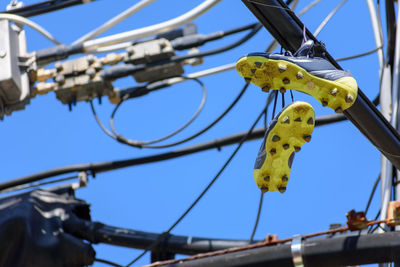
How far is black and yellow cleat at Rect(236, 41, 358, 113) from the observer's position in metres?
6.88

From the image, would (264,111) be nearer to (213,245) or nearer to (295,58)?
(213,245)

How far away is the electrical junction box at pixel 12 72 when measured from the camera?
12.1m

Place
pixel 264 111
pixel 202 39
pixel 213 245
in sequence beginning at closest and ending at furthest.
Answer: pixel 264 111
pixel 213 245
pixel 202 39

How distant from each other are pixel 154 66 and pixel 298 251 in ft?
15.6

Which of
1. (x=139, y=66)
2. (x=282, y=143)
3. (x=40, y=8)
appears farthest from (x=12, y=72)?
(x=282, y=143)

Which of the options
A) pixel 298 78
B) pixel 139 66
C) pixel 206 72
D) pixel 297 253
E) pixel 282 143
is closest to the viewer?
pixel 298 78

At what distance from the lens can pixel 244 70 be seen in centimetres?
692

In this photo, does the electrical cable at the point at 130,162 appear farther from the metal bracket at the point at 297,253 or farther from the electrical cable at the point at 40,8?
the metal bracket at the point at 297,253

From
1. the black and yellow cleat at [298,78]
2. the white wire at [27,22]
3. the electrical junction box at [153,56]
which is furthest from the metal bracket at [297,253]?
the white wire at [27,22]

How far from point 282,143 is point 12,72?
5.75 metres

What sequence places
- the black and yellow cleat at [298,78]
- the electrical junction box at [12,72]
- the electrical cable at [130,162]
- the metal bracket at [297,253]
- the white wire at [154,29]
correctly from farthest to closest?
the electrical cable at [130,162], the white wire at [154,29], the electrical junction box at [12,72], the metal bracket at [297,253], the black and yellow cleat at [298,78]

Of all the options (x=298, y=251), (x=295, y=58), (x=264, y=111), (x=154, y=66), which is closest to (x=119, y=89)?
(x=154, y=66)

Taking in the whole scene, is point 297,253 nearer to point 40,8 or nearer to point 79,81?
point 79,81

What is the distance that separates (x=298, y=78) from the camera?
697cm
